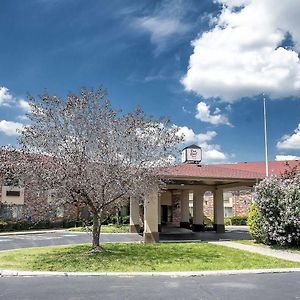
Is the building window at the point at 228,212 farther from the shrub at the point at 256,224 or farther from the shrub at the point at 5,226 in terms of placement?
the shrub at the point at 256,224

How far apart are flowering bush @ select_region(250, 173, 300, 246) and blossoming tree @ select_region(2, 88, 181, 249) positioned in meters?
6.21

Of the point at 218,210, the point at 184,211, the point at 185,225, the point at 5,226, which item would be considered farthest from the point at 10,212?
the point at 218,210

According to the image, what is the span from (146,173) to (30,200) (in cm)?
458

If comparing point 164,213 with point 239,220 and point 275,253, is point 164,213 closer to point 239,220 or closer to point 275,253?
point 239,220

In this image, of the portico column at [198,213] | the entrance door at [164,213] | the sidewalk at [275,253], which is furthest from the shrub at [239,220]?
the sidewalk at [275,253]

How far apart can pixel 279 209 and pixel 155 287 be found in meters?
10.9

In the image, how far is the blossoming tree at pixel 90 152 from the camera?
15.0m

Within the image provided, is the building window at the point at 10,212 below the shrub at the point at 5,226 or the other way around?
the other way around

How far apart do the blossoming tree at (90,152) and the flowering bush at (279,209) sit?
20.4ft

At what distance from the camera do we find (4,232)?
35.8 m

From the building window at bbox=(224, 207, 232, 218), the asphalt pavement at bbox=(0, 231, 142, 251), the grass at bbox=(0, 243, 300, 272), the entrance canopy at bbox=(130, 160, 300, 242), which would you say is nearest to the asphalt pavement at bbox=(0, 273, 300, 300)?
the grass at bbox=(0, 243, 300, 272)

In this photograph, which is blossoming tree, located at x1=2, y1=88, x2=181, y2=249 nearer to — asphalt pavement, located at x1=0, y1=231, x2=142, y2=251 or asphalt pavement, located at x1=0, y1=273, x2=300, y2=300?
asphalt pavement, located at x1=0, y1=273, x2=300, y2=300

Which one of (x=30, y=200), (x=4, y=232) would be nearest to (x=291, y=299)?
(x=30, y=200)

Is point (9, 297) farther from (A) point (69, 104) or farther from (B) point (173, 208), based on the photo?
(B) point (173, 208)
